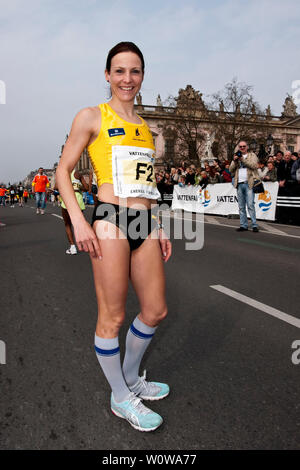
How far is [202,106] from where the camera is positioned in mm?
41125

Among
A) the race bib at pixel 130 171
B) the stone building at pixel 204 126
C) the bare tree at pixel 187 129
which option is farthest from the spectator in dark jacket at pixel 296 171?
the bare tree at pixel 187 129

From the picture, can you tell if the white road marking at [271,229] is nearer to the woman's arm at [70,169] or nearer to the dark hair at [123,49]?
the dark hair at [123,49]

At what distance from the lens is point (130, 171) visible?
192 centimetres

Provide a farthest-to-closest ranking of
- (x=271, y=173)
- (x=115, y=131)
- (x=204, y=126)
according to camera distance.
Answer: (x=204, y=126) < (x=271, y=173) < (x=115, y=131)

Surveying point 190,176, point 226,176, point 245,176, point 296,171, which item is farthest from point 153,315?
point 190,176

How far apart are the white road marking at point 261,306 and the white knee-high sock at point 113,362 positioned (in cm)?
194

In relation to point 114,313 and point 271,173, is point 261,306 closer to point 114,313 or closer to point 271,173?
point 114,313

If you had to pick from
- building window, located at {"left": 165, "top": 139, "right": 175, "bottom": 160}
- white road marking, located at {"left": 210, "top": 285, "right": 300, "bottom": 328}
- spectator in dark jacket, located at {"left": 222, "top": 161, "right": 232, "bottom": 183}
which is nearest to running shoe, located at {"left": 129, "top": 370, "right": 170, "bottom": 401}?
white road marking, located at {"left": 210, "top": 285, "right": 300, "bottom": 328}

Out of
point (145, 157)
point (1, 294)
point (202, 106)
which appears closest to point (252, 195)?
point (1, 294)

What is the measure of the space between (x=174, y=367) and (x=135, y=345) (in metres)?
0.63

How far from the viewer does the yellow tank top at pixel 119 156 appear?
1.90 metres

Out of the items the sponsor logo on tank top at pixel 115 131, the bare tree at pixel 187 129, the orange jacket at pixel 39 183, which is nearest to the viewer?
the sponsor logo on tank top at pixel 115 131
